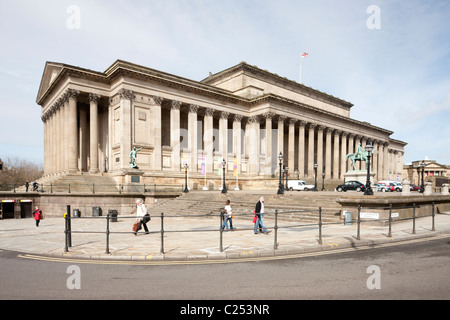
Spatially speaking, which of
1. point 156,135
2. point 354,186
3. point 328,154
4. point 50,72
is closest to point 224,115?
point 156,135

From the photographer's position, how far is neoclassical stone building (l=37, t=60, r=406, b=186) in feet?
126

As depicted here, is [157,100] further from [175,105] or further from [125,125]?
[125,125]

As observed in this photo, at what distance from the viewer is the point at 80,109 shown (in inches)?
1686

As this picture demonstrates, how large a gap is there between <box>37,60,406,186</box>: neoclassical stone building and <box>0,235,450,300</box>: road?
29.2m

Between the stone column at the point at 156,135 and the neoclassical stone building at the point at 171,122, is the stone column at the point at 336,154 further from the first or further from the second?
the stone column at the point at 156,135

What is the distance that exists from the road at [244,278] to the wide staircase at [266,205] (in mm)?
9090

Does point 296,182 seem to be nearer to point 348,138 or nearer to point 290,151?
point 290,151

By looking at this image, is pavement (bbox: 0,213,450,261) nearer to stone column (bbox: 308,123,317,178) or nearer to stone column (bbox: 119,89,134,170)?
stone column (bbox: 119,89,134,170)

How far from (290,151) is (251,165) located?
8.20 metres

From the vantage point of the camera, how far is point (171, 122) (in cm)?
4272

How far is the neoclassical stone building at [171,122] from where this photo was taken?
38.5 m

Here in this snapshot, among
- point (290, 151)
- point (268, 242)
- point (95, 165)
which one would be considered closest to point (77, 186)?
point (95, 165)

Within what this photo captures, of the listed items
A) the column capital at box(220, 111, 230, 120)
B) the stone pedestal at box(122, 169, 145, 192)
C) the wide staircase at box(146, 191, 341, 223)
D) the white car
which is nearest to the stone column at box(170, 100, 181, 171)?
the column capital at box(220, 111, 230, 120)
